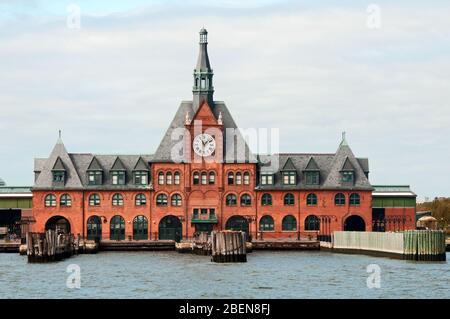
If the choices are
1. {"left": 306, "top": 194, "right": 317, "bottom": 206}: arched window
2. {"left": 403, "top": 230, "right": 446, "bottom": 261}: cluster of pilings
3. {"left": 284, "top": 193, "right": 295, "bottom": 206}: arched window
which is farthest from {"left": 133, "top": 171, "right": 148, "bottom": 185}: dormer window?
{"left": 403, "top": 230, "right": 446, "bottom": 261}: cluster of pilings

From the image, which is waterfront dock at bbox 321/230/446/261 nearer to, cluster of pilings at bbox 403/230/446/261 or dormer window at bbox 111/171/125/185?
cluster of pilings at bbox 403/230/446/261

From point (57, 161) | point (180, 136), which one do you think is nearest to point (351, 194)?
point (180, 136)

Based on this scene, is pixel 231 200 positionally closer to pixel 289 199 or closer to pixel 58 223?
pixel 289 199

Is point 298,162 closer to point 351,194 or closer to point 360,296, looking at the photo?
point 351,194

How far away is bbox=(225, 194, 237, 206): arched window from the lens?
524ft

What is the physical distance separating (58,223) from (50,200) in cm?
673

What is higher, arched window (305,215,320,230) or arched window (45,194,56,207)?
arched window (45,194,56,207)

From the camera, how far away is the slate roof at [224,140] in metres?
159

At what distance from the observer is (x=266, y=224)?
522 feet

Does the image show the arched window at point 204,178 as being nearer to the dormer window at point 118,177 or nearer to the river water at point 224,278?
the dormer window at point 118,177

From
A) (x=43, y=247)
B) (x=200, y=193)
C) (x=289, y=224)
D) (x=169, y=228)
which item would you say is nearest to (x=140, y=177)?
(x=169, y=228)

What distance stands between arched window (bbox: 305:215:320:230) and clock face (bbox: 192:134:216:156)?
559 inches

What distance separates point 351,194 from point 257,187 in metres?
11.4

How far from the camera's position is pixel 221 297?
8088cm
